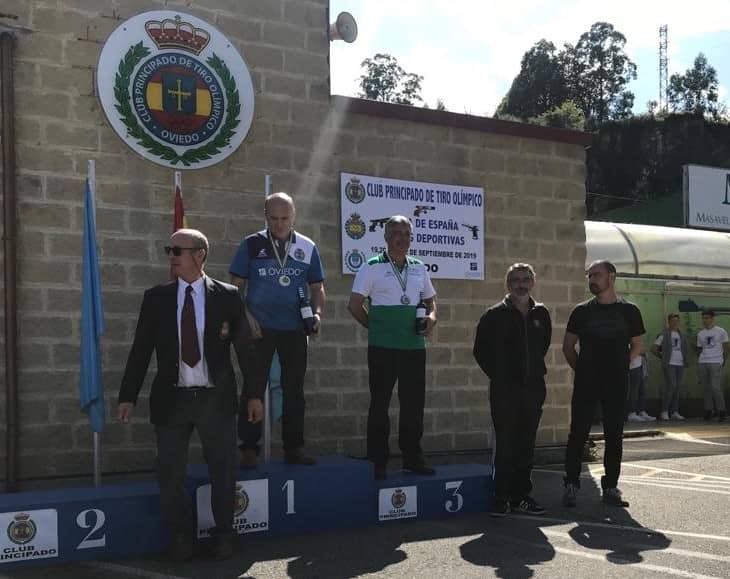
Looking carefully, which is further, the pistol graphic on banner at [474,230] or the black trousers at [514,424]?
the pistol graphic on banner at [474,230]

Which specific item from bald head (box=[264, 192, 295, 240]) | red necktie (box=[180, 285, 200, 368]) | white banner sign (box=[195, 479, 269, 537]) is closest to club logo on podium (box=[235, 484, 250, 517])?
white banner sign (box=[195, 479, 269, 537])

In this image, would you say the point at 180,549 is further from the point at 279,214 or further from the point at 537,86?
the point at 537,86

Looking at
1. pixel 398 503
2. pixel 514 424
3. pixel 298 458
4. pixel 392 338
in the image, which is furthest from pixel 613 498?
pixel 298 458

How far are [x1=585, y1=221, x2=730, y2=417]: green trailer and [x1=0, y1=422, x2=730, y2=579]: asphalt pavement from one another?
27.4 feet

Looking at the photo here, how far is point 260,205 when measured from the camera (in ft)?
25.5

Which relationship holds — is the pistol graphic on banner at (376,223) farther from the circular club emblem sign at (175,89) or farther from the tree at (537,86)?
the tree at (537,86)

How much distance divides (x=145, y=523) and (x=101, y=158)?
3.20 m

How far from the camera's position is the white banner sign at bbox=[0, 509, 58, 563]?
4.87 meters

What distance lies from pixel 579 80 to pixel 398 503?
68.4 meters

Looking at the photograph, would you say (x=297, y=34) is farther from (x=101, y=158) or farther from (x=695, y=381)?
(x=695, y=381)

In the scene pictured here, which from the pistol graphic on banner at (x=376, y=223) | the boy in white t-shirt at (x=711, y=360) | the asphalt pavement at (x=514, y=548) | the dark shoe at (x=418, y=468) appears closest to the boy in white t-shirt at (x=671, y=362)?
the boy in white t-shirt at (x=711, y=360)

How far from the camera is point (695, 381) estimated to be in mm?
15742

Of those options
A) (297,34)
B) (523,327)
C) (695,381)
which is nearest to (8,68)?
(297,34)

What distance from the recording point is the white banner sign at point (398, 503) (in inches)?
241
